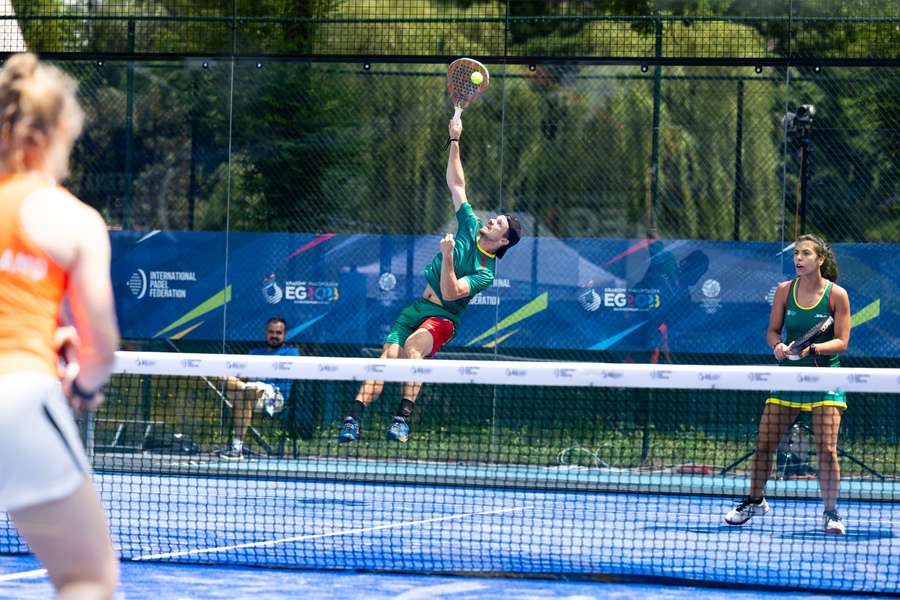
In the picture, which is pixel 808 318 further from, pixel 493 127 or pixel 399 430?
pixel 493 127

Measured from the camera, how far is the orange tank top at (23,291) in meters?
2.88

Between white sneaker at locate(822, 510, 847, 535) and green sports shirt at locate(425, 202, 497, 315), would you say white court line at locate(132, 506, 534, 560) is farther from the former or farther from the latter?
white sneaker at locate(822, 510, 847, 535)

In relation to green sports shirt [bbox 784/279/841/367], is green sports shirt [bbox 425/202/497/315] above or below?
→ above

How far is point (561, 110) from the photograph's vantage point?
11.7 m

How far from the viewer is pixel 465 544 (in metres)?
6.76

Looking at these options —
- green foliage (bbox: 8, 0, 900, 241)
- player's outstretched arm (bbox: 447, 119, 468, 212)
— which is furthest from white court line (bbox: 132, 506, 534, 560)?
green foliage (bbox: 8, 0, 900, 241)

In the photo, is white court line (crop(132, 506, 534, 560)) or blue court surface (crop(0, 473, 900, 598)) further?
white court line (crop(132, 506, 534, 560))

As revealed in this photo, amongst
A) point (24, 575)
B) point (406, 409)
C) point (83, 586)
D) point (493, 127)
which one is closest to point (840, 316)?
point (406, 409)

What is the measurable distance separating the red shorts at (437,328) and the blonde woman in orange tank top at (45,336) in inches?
190

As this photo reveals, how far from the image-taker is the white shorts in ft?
9.36

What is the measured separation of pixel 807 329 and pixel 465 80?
246cm

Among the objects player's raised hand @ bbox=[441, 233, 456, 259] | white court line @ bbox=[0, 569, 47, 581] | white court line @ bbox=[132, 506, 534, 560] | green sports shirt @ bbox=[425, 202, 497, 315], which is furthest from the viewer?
green sports shirt @ bbox=[425, 202, 497, 315]

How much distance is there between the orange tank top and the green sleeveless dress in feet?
17.5

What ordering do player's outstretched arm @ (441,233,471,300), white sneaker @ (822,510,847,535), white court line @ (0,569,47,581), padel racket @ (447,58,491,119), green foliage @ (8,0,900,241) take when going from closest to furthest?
white court line @ (0,569,47,581)
player's outstretched arm @ (441,233,471,300)
white sneaker @ (822,510,847,535)
padel racket @ (447,58,491,119)
green foliage @ (8,0,900,241)
